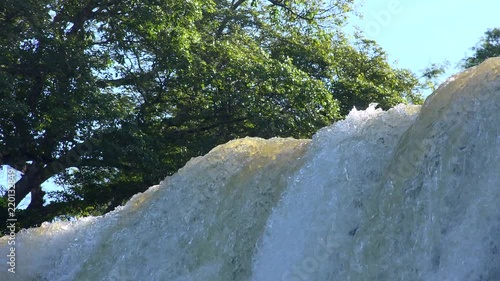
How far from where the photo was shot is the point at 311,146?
7.62 m

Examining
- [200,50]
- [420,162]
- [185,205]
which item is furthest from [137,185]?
[420,162]

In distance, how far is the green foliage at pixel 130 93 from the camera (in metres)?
14.0

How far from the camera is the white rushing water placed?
5.96 metres

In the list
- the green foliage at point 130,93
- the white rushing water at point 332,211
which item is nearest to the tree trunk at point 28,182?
the green foliage at point 130,93

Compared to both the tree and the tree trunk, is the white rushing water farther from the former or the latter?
the tree

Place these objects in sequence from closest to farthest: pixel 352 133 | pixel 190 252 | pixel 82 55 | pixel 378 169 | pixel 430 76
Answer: pixel 378 169, pixel 352 133, pixel 190 252, pixel 82 55, pixel 430 76

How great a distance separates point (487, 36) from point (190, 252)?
17.5m

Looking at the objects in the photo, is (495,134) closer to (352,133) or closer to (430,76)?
(352,133)

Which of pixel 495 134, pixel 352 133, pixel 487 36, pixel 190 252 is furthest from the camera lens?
pixel 487 36

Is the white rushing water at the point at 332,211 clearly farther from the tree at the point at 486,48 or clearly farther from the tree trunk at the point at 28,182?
the tree at the point at 486,48

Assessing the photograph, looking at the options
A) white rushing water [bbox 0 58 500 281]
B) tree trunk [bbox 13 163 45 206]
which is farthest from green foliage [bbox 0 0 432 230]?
white rushing water [bbox 0 58 500 281]

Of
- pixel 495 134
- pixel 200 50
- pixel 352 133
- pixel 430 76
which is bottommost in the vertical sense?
pixel 495 134

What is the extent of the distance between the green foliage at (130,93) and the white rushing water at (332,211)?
4.80 metres

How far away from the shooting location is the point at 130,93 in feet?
51.1
